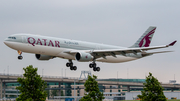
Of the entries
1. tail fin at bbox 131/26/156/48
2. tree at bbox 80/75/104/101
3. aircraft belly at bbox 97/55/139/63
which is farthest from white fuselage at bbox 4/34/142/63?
tail fin at bbox 131/26/156/48

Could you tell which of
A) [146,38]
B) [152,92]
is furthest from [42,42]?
[146,38]

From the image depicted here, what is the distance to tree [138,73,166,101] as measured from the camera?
57.3 meters

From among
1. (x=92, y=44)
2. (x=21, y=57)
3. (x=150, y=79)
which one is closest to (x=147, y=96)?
(x=150, y=79)

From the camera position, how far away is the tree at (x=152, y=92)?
188ft

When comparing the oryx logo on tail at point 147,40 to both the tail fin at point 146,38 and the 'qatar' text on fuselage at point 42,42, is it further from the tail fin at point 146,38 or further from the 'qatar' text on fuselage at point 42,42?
the 'qatar' text on fuselage at point 42,42

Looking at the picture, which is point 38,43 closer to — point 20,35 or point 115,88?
point 20,35

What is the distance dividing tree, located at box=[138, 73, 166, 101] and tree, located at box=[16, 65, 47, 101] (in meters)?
17.9

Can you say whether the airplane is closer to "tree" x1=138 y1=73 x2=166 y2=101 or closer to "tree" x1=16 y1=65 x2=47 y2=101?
"tree" x1=138 y1=73 x2=166 y2=101

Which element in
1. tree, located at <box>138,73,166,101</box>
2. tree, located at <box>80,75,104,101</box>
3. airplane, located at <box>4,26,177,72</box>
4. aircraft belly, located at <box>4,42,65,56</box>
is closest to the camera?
tree, located at <box>138,73,166,101</box>

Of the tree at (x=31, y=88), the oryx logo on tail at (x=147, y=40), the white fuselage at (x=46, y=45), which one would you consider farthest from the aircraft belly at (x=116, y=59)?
the tree at (x=31, y=88)

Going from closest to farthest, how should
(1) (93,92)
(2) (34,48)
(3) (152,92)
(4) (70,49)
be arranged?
(3) (152,92) < (2) (34,48) < (1) (93,92) < (4) (70,49)

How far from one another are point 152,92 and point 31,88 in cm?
2158

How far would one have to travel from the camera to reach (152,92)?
58750mm

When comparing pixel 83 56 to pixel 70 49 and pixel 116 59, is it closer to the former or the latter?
pixel 70 49
